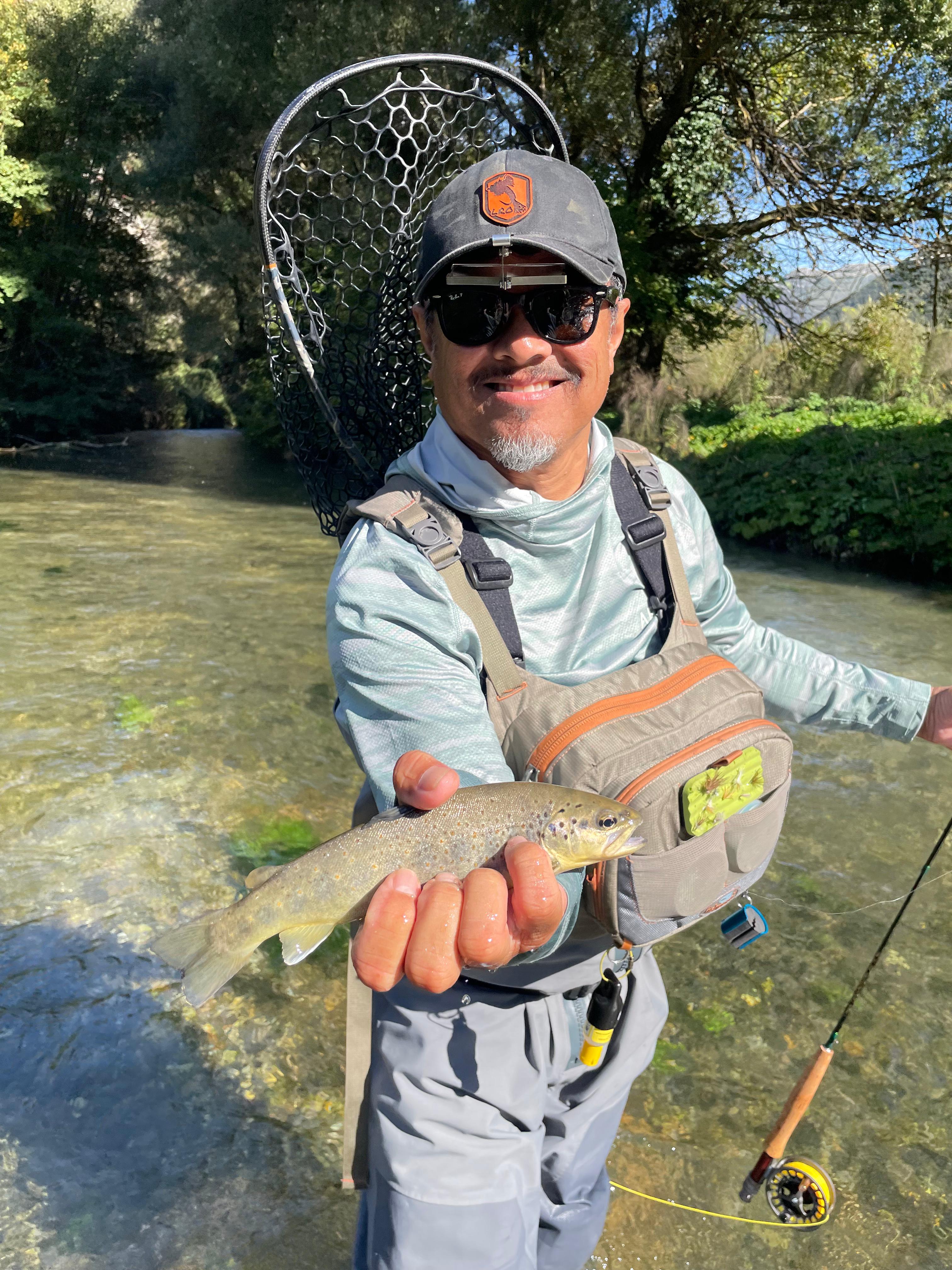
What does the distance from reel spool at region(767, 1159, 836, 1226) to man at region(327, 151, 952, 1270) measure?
2.33 feet

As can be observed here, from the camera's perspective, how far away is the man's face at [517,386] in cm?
231

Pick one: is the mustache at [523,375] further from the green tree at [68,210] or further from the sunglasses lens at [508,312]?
the green tree at [68,210]

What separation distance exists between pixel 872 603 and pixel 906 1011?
755 cm

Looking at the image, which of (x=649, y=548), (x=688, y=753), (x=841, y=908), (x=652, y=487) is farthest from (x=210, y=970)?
(x=841, y=908)

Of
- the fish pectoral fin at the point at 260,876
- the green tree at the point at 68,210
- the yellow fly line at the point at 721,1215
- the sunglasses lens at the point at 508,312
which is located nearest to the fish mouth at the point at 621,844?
the fish pectoral fin at the point at 260,876

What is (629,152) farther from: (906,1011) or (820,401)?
(906,1011)

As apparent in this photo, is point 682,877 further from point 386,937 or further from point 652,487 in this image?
point 652,487

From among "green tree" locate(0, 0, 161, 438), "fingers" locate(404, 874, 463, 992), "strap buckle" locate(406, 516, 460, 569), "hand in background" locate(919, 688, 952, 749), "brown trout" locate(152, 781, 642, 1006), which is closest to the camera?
"fingers" locate(404, 874, 463, 992)

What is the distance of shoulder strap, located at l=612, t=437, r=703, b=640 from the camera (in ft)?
7.73

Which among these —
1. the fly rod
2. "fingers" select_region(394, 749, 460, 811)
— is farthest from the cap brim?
the fly rod

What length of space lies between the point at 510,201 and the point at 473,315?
0.26 m

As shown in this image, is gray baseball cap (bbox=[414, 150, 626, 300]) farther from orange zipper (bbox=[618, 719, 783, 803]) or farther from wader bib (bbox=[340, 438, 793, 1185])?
orange zipper (bbox=[618, 719, 783, 803])

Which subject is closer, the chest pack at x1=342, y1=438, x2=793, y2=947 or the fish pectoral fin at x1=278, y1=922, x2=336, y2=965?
the fish pectoral fin at x1=278, y1=922, x2=336, y2=965

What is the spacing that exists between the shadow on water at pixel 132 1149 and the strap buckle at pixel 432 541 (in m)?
2.22
